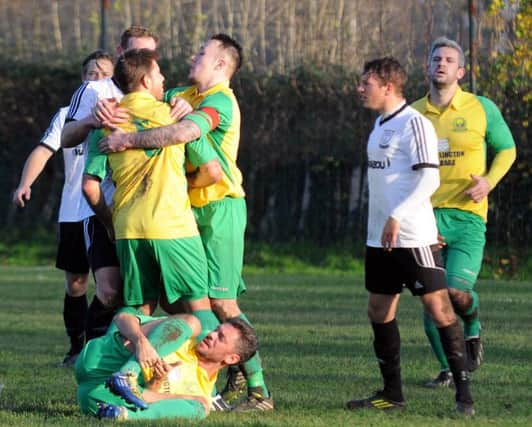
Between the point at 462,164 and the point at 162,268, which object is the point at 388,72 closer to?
the point at 462,164

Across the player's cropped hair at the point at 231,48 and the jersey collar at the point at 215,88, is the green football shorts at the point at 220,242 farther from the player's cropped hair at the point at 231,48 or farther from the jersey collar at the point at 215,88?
the player's cropped hair at the point at 231,48

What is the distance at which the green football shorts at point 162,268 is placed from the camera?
6.53 m

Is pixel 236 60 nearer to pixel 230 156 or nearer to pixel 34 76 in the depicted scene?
pixel 230 156

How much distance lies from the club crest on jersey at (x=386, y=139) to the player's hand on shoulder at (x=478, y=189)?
138 cm

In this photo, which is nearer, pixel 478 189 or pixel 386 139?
pixel 386 139

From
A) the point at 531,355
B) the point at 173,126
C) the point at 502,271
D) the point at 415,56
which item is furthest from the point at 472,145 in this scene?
the point at 415,56

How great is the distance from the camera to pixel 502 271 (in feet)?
55.9

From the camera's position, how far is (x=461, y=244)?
828 cm

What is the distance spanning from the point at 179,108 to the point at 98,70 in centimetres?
244

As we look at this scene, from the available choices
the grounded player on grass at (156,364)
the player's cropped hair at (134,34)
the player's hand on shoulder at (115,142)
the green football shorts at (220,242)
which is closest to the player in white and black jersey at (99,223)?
the player's cropped hair at (134,34)

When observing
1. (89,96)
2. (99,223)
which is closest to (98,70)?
(89,96)

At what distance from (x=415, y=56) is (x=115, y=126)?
479 inches

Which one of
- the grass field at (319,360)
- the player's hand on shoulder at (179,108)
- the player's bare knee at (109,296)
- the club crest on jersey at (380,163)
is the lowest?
the grass field at (319,360)

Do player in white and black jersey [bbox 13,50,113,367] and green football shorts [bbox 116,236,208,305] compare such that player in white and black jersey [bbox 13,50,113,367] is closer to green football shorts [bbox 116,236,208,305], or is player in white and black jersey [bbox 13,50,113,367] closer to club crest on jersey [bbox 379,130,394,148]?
green football shorts [bbox 116,236,208,305]
